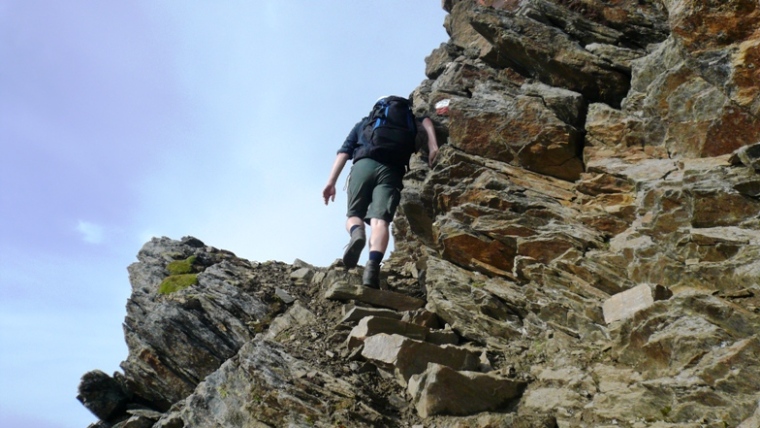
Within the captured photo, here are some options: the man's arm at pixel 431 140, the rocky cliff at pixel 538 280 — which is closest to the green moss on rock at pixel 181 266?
the rocky cliff at pixel 538 280

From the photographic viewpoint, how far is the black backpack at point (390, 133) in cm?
1592

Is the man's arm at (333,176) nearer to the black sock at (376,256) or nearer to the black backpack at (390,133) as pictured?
the black backpack at (390,133)

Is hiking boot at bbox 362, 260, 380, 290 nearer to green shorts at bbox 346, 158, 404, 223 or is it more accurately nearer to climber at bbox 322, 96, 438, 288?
climber at bbox 322, 96, 438, 288

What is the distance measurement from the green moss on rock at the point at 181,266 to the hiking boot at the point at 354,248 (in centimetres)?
591

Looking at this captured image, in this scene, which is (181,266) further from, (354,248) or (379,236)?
(379,236)

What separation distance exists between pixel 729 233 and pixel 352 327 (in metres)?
6.94

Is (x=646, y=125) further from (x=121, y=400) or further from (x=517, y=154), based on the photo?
(x=121, y=400)

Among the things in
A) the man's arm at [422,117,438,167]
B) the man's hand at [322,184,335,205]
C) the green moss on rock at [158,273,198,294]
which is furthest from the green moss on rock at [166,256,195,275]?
the man's arm at [422,117,438,167]

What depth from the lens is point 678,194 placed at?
35.1 feet

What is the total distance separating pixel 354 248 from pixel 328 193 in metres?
2.63

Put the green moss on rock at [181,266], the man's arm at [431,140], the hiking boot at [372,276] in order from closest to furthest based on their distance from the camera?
the hiking boot at [372,276] < the man's arm at [431,140] < the green moss on rock at [181,266]

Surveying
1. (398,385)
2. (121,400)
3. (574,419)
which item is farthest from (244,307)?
(574,419)

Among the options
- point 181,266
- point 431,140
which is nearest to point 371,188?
point 431,140

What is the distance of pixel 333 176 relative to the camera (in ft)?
54.7
